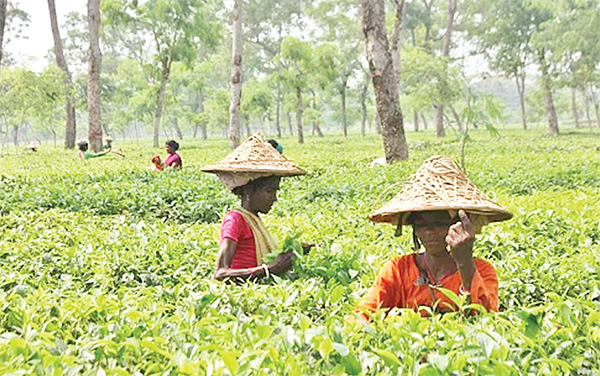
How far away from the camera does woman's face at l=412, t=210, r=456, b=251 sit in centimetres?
286

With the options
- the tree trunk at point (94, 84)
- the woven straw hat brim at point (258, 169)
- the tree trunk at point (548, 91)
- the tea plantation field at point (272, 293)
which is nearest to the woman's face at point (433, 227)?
the tea plantation field at point (272, 293)

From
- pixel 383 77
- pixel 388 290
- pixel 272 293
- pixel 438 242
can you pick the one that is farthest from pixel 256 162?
pixel 383 77

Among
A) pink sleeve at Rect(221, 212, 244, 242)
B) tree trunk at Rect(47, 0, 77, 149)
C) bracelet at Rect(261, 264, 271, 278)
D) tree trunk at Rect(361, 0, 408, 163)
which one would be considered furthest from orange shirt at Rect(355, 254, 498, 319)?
tree trunk at Rect(47, 0, 77, 149)

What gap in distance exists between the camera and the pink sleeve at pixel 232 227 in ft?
12.5

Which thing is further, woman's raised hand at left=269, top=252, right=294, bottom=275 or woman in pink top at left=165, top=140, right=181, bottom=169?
woman in pink top at left=165, top=140, right=181, bottom=169

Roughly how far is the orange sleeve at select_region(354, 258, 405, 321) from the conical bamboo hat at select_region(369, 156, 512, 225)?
0.28 m

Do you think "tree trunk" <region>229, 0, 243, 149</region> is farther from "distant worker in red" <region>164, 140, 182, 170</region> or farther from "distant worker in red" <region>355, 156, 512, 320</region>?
"distant worker in red" <region>355, 156, 512, 320</region>

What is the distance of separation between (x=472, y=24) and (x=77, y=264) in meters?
35.3

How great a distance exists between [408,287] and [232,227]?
1.28 metres

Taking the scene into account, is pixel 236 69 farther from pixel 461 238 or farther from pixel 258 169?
pixel 461 238

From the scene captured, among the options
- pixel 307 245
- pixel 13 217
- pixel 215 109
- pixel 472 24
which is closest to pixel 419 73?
pixel 472 24

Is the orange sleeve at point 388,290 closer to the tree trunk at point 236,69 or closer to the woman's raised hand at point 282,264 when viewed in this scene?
the woman's raised hand at point 282,264

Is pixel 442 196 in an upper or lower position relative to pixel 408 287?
upper

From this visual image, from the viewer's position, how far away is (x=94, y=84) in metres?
19.7
